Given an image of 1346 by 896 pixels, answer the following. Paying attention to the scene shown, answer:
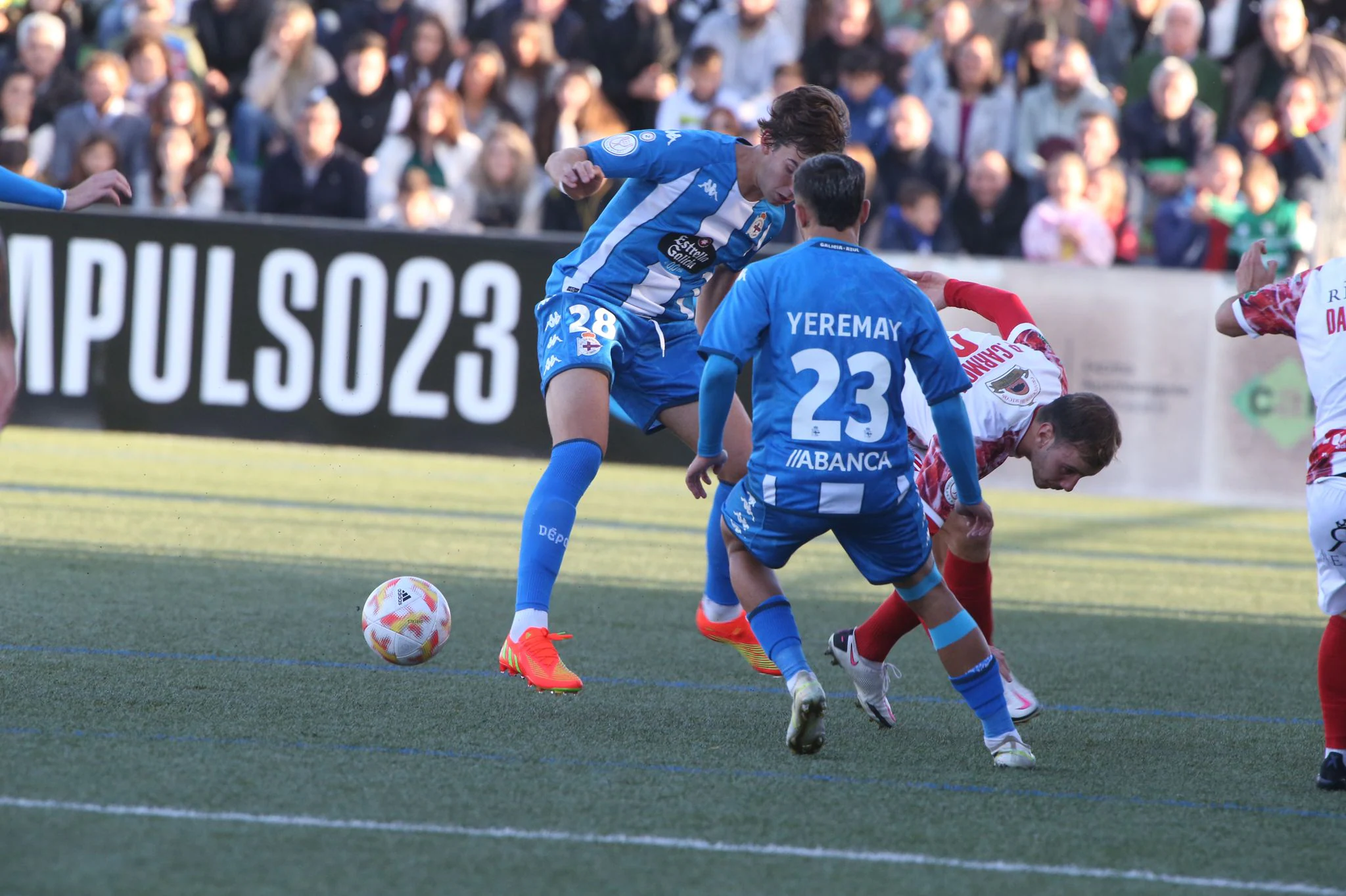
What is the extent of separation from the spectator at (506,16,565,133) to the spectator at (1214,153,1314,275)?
15.9ft

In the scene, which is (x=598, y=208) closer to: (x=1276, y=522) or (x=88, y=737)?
(x=1276, y=522)

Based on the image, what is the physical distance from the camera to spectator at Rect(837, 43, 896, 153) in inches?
487

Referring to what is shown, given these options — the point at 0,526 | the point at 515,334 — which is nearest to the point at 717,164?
the point at 0,526

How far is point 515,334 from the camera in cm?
1118

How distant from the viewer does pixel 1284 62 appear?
1242 cm

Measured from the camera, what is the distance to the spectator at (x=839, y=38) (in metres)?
12.9

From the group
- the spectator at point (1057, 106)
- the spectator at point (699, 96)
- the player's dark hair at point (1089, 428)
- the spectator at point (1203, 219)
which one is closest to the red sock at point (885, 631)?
the player's dark hair at point (1089, 428)

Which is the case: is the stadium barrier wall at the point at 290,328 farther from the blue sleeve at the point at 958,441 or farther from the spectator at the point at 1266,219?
the blue sleeve at the point at 958,441

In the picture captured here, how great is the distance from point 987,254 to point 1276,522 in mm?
2539

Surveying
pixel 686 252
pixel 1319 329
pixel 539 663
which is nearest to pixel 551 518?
pixel 539 663

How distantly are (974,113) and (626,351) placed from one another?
7446mm

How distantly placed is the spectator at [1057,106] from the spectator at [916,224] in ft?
3.51

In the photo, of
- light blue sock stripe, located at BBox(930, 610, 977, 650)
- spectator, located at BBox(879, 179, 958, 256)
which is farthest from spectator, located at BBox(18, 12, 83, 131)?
light blue sock stripe, located at BBox(930, 610, 977, 650)

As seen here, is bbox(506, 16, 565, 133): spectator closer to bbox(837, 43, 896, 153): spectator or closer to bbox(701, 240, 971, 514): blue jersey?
bbox(837, 43, 896, 153): spectator
